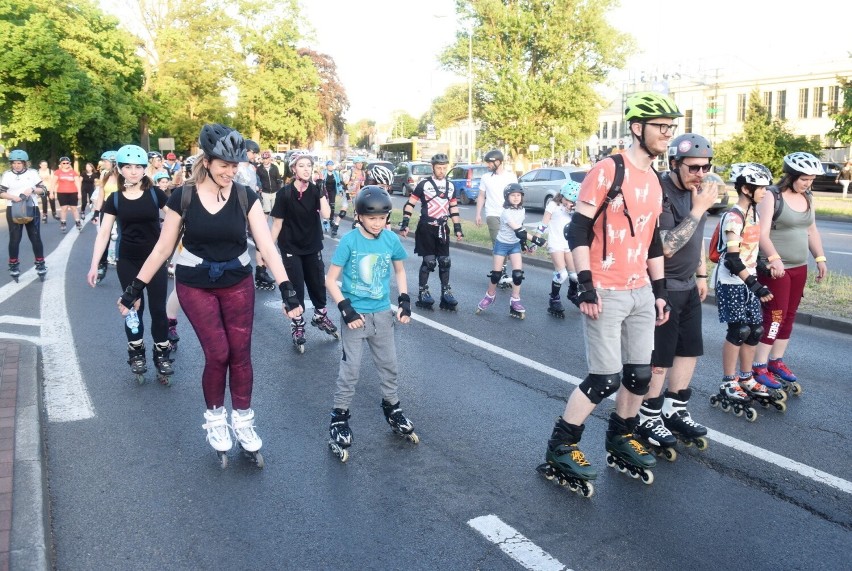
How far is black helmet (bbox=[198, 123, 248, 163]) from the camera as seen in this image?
435cm

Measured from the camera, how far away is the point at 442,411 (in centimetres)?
571

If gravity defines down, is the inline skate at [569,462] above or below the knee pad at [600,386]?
below

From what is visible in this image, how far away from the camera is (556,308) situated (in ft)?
30.5

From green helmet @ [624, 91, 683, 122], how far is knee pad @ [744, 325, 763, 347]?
2.11m

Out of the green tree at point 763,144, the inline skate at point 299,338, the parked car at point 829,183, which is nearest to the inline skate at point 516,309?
the inline skate at point 299,338

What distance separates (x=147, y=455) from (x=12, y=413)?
1102 millimetres

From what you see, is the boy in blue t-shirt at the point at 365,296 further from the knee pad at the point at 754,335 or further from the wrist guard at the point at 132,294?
the knee pad at the point at 754,335

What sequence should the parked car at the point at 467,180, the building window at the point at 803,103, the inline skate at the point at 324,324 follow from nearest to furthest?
the inline skate at the point at 324,324, the parked car at the point at 467,180, the building window at the point at 803,103

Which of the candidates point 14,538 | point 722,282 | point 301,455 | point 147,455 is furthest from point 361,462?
point 722,282

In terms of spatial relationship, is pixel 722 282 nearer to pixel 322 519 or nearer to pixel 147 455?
pixel 322 519

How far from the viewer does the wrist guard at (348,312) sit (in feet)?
15.2

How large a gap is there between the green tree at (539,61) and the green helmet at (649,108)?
1648 inches

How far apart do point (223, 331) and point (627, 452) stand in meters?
2.50

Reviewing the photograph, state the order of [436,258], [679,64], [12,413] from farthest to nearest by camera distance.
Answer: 1. [679,64]
2. [436,258]
3. [12,413]
